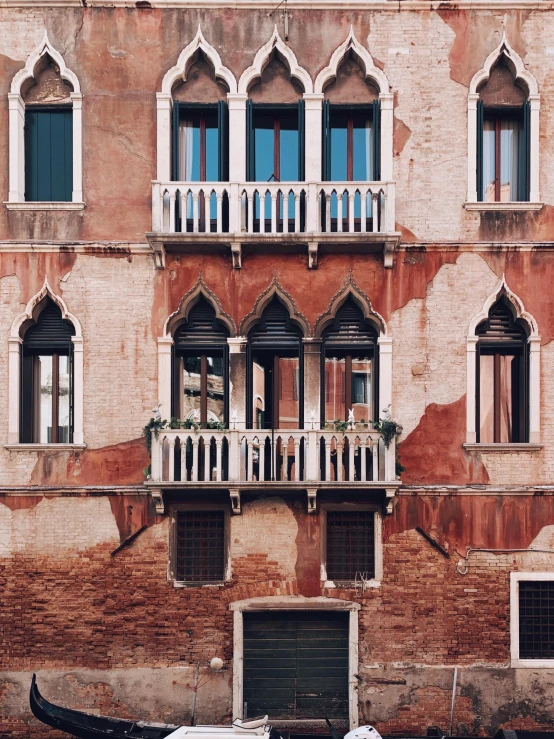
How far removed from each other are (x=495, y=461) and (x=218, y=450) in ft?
12.8

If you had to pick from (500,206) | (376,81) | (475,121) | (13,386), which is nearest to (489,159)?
(475,121)

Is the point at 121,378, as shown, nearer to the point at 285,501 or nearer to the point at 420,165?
the point at 285,501

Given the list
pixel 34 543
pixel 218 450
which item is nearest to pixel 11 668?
pixel 34 543

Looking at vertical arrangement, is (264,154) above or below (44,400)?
above

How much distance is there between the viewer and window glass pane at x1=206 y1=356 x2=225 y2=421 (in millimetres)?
11992

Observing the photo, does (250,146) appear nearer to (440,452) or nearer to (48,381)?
(48,381)

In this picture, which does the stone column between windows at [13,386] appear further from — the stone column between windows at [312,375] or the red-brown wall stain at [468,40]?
the red-brown wall stain at [468,40]

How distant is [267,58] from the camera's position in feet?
39.5

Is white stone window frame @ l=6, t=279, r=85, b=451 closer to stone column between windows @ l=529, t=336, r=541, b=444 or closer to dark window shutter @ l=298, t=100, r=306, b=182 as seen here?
dark window shutter @ l=298, t=100, r=306, b=182

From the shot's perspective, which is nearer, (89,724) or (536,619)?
(89,724)

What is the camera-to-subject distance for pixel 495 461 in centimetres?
1173

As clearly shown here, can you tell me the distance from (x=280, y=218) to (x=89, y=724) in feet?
23.8

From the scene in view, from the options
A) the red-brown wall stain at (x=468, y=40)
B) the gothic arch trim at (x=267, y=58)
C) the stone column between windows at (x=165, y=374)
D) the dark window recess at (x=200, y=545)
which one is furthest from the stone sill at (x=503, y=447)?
the gothic arch trim at (x=267, y=58)

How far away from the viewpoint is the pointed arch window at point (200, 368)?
12000mm
